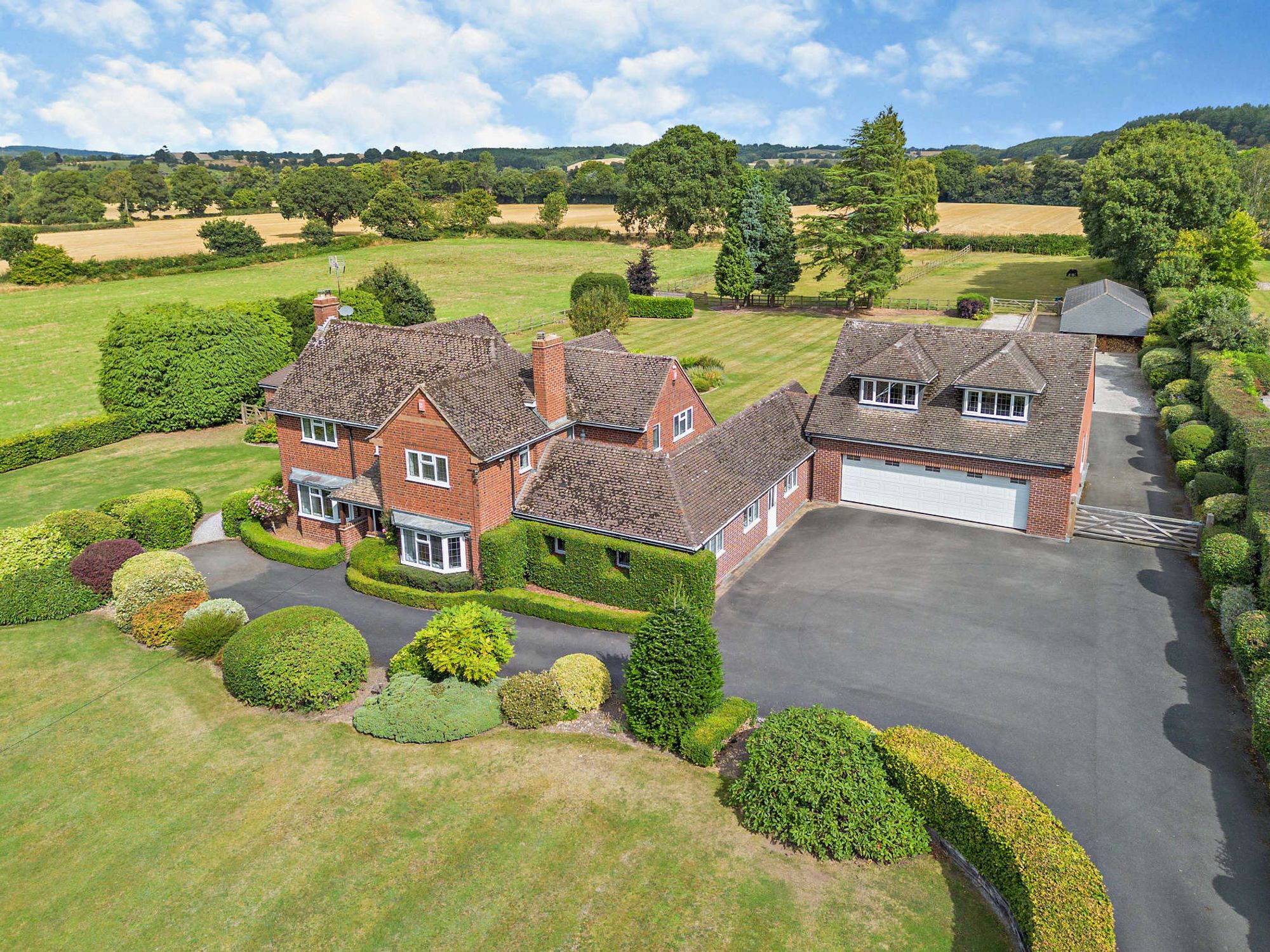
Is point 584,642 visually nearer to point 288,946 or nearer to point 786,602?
point 786,602

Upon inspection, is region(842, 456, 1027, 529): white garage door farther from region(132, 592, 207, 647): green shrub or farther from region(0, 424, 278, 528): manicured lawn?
region(0, 424, 278, 528): manicured lawn

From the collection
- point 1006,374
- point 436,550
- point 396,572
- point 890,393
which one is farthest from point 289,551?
point 1006,374

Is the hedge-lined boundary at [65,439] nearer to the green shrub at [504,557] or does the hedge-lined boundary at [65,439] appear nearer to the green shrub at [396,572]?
the green shrub at [396,572]

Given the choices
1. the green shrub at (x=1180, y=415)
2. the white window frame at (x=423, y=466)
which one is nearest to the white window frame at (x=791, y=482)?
the white window frame at (x=423, y=466)

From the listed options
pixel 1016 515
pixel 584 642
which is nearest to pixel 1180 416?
pixel 1016 515

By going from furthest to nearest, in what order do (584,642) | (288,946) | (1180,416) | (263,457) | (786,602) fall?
1. (263,457)
2. (1180,416)
3. (786,602)
4. (584,642)
5. (288,946)

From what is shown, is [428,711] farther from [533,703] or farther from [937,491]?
[937,491]
